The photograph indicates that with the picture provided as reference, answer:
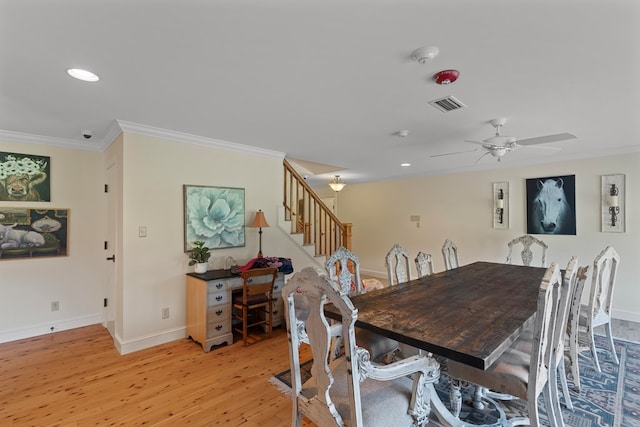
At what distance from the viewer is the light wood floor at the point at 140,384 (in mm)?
2113

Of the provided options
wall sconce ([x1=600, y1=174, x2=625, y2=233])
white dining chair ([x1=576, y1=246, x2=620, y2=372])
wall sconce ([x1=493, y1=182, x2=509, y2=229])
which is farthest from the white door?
wall sconce ([x1=600, y1=174, x2=625, y2=233])

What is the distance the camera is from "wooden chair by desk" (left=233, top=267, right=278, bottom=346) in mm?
3238

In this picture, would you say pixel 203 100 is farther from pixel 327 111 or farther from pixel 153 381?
pixel 153 381

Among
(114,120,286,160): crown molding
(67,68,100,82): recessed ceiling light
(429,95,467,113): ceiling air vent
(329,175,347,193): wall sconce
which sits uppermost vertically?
(67,68,100,82): recessed ceiling light

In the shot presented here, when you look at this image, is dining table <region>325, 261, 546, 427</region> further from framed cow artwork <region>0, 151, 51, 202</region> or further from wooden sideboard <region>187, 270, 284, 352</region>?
framed cow artwork <region>0, 151, 51, 202</region>

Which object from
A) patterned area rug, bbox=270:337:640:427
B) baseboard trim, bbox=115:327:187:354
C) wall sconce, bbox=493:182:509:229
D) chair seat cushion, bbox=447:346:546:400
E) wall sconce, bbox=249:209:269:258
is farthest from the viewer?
wall sconce, bbox=493:182:509:229

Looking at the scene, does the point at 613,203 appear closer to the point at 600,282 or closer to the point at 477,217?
the point at 477,217

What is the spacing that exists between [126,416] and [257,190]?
9.12ft

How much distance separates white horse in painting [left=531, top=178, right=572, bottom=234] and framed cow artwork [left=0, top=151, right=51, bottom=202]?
23.2 feet

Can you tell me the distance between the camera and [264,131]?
11.0 ft

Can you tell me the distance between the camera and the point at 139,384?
253 cm

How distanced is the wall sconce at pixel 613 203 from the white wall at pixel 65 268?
7.10 metres

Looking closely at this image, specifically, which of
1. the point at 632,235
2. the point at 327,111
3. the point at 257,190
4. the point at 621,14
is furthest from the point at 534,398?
the point at 632,235

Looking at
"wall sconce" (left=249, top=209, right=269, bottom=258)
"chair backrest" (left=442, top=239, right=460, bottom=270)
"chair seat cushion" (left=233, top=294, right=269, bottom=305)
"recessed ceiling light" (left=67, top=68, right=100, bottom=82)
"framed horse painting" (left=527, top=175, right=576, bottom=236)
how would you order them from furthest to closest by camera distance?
1. "framed horse painting" (left=527, top=175, right=576, bottom=236)
2. "wall sconce" (left=249, top=209, right=269, bottom=258)
3. "chair backrest" (left=442, top=239, right=460, bottom=270)
4. "chair seat cushion" (left=233, top=294, right=269, bottom=305)
5. "recessed ceiling light" (left=67, top=68, right=100, bottom=82)
